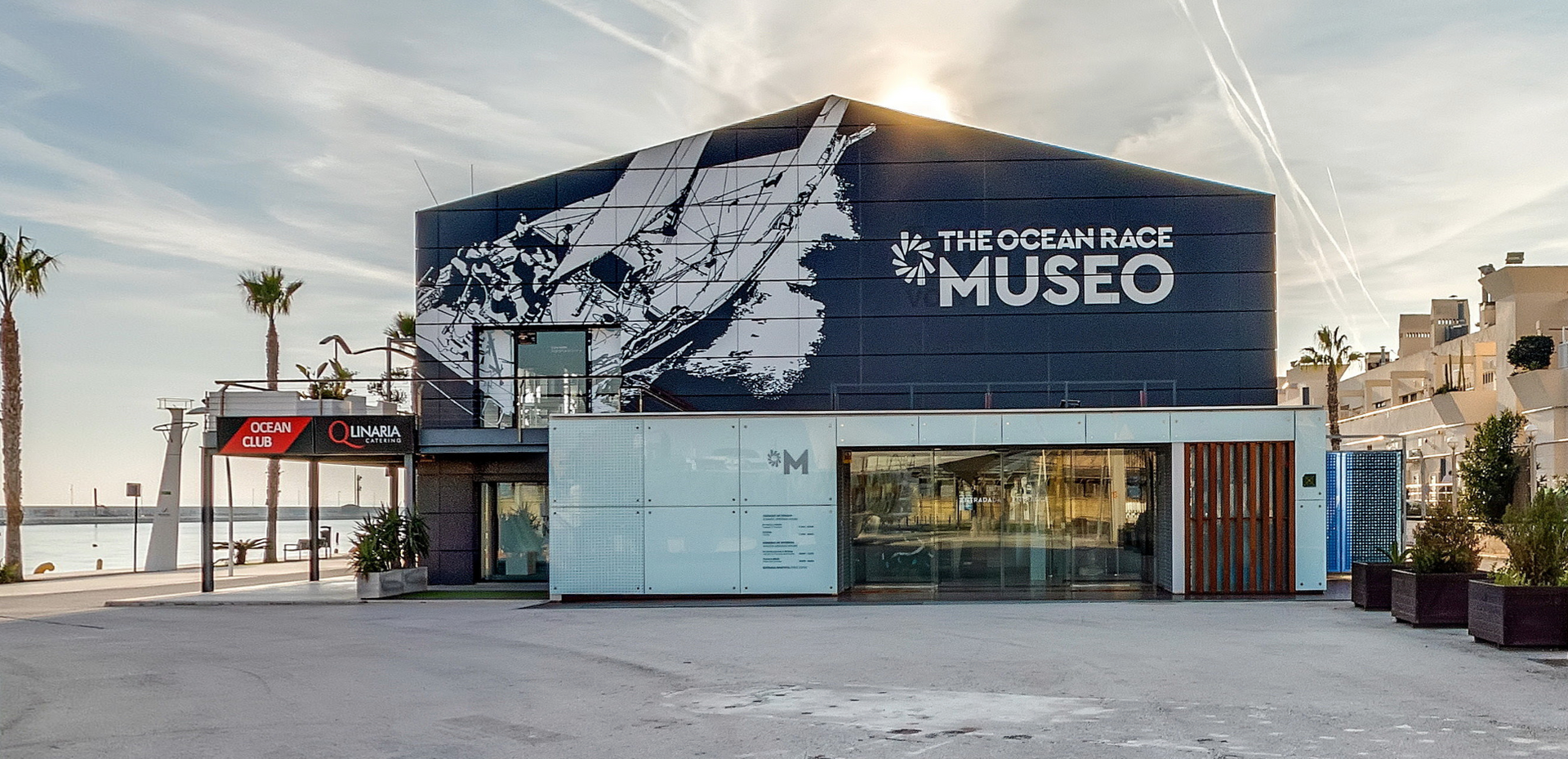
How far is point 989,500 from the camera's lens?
70.1ft

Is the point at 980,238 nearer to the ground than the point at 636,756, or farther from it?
farther from it

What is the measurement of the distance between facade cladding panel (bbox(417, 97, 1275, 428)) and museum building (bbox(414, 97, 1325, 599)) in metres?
0.05

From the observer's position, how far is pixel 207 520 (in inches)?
877

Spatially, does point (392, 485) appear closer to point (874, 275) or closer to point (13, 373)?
point (13, 373)

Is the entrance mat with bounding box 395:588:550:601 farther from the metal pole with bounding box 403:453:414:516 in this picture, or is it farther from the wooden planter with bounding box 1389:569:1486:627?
the wooden planter with bounding box 1389:569:1486:627

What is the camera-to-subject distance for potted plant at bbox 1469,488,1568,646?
12609mm

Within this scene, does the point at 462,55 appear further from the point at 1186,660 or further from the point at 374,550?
the point at 1186,660

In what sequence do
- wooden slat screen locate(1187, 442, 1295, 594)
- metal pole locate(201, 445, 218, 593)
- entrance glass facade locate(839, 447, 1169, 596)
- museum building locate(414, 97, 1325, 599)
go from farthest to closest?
metal pole locate(201, 445, 218, 593), museum building locate(414, 97, 1325, 599), entrance glass facade locate(839, 447, 1169, 596), wooden slat screen locate(1187, 442, 1295, 594)

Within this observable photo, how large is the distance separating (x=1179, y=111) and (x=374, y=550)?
15923mm

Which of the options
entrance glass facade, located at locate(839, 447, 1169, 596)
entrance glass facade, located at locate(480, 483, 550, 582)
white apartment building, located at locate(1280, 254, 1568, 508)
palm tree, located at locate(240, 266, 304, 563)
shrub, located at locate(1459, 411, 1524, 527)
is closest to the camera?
entrance glass facade, located at locate(839, 447, 1169, 596)

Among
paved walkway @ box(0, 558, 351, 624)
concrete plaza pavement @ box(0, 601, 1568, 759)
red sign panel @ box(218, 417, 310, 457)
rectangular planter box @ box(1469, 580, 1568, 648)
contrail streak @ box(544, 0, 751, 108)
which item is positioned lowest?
paved walkway @ box(0, 558, 351, 624)

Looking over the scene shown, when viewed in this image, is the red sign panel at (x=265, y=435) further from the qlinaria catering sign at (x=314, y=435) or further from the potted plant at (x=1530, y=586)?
the potted plant at (x=1530, y=586)

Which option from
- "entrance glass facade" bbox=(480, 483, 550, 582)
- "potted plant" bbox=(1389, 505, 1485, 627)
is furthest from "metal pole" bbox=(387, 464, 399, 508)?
"potted plant" bbox=(1389, 505, 1485, 627)

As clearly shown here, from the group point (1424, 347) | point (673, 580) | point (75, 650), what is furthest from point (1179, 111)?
point (1424, 347)
